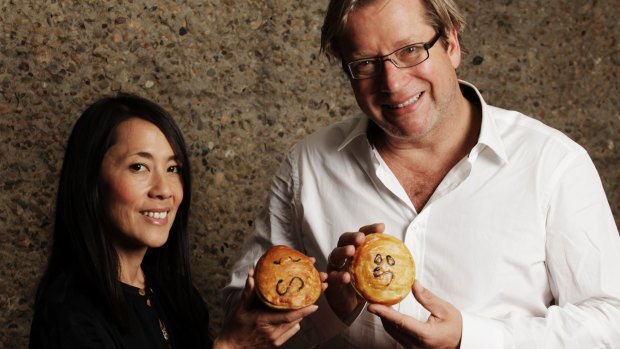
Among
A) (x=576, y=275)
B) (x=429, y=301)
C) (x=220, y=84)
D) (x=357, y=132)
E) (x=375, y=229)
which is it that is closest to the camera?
(x=429, y=301)

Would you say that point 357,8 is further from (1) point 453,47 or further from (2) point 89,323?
(2) point 89,323

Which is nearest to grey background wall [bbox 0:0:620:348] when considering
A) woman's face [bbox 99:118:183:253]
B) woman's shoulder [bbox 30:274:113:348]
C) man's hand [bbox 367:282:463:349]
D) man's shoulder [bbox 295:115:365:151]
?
man's shoulder [bbox 295:115:365:151]

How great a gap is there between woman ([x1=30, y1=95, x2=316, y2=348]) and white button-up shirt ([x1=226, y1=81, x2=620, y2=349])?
1.01 ft

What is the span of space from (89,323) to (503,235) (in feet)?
2.99

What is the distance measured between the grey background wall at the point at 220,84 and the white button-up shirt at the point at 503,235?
66 cm

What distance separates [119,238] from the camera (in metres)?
1.78

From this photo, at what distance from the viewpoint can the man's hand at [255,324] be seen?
5.09 feet

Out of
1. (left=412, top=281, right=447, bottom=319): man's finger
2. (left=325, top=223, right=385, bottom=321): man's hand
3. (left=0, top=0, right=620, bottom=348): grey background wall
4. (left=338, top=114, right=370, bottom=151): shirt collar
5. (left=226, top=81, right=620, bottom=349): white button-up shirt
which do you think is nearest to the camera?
(left=412, top=281, right=447, bottom=319): man's finger

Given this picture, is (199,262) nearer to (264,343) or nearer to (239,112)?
(239,112)

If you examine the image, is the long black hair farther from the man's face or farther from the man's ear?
the man's ear

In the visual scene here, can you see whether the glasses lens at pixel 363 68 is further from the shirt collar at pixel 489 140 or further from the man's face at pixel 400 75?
the shirt collar at pixel 489 140

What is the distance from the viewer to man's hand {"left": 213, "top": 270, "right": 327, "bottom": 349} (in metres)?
1.55

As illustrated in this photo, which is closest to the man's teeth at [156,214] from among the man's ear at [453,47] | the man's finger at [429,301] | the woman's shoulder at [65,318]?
the woman's shoulder at [65,318]

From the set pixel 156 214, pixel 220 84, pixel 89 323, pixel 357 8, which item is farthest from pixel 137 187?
pixel 220 84
